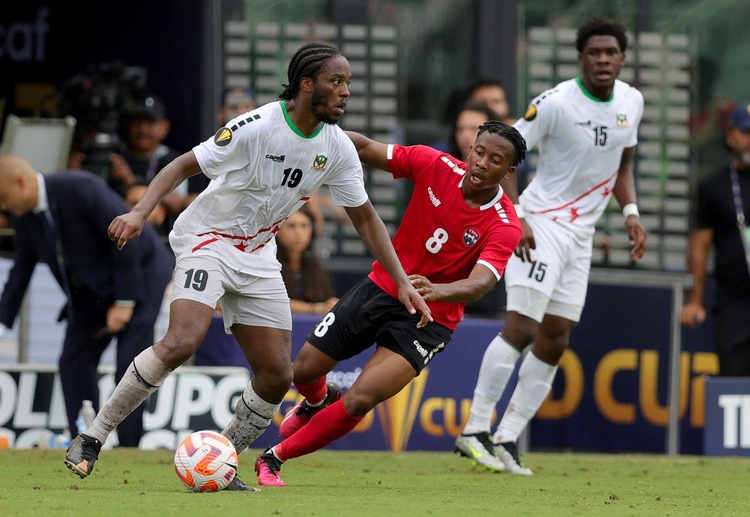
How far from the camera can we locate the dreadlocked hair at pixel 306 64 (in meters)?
7.73

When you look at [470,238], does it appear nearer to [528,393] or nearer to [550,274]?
[550,274]

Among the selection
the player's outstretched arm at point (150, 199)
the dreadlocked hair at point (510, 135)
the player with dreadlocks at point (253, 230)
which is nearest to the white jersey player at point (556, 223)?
the dreadlocked hair at point (510, 135)

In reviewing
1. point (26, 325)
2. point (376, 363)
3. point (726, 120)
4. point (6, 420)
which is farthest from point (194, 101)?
point (376, 363)

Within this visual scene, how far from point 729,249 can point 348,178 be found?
504 centimetres

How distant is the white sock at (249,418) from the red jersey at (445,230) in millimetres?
918

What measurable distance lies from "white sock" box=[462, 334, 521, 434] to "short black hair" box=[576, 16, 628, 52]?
191cm

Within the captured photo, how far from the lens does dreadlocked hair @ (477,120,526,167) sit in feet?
27.8

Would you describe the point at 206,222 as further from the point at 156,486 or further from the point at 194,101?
the point at 194,101

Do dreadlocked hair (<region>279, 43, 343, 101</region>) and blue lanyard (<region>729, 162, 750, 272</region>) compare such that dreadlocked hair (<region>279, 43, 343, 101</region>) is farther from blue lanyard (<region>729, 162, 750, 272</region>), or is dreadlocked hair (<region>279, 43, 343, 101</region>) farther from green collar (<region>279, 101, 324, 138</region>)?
A: blue lanyard (<region>729, 162, 750, 272</region>)

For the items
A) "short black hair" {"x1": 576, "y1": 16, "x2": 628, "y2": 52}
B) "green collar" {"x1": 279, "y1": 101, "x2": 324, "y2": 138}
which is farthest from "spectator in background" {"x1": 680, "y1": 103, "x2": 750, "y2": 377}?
"green collar" {"x1": 279, "y1": 101, "x2": 324, "y2": 138}

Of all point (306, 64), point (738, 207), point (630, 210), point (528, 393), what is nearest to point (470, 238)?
point (306, 64)

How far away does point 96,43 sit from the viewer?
1393 cm

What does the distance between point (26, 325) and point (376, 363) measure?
4385mm

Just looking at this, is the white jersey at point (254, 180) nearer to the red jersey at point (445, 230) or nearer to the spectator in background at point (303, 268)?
the red jersey at point (445, 230)
